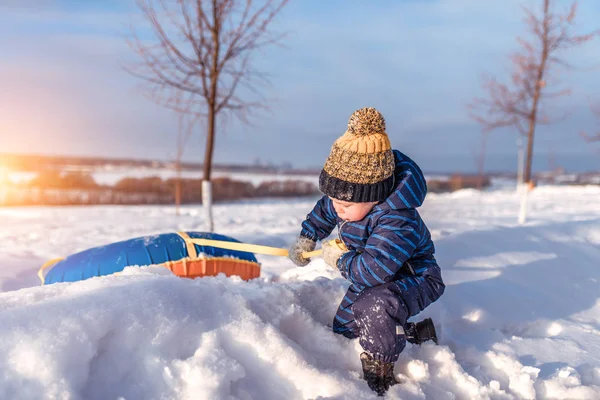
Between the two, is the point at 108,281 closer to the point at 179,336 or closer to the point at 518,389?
the point at 179,336

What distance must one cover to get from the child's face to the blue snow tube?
176cm

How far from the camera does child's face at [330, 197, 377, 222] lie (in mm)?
2363

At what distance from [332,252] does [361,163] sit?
487 mm

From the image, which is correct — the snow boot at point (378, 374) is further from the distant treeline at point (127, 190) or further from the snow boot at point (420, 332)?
the distant treeline at point (127, 190)

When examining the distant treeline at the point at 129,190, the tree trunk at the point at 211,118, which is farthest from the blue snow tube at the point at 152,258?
the distant treeline at the point at 129,190

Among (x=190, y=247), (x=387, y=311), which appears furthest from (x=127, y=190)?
(x=387, y=311)

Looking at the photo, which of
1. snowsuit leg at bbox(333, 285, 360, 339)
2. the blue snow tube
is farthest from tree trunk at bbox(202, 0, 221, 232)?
snowsuit leg at bbox(333, 285, 360, 339)

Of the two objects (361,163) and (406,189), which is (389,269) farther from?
(361,163)

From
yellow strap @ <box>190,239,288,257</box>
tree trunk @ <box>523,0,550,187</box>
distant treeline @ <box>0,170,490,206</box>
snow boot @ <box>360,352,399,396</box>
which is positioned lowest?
distant treeline @ <box>0,170,490,206</box>

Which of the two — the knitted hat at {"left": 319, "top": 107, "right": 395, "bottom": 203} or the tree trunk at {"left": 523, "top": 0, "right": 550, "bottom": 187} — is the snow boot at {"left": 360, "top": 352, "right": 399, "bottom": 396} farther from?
the tree trunk at {"left": 523, "top": 0, "right": 550, "bottom": 187}

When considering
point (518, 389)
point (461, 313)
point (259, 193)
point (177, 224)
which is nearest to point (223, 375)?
point (518, 389)

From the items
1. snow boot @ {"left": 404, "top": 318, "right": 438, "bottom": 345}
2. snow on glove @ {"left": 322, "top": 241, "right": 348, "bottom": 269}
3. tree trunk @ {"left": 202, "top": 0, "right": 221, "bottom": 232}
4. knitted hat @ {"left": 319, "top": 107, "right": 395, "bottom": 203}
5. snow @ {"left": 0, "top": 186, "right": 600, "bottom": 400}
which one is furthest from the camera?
tree trunk @ {"left": 202, "top": 0, "right": 221, "bottom": 232}

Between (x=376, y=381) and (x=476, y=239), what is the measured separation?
3.28m

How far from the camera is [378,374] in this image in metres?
2.18
